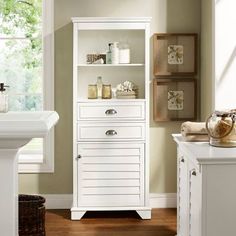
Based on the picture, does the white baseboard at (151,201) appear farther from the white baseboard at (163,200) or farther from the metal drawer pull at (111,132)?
the metal drawer pull at (111,132)

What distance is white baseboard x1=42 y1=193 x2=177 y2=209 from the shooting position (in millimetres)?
5414

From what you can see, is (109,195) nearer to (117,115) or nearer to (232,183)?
(117,115)

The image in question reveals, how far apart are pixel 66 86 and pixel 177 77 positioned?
1055 mm

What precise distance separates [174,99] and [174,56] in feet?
1.33

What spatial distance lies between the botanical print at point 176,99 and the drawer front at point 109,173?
1.98 feet

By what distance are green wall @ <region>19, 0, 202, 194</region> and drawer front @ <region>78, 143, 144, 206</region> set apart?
0.42 metres

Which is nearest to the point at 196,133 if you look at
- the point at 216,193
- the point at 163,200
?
the point at 216,193

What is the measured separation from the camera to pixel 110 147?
501cm

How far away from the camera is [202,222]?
2.92 m

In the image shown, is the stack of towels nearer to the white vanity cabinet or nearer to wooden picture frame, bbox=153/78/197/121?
the white vanity cabinet

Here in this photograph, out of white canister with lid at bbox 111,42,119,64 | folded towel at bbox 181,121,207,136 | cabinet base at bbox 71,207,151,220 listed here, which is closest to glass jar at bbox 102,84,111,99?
white canister with lid at bbox 111,42,119,64

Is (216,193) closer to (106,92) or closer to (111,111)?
(111,111)

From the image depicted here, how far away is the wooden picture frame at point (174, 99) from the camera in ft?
17.7

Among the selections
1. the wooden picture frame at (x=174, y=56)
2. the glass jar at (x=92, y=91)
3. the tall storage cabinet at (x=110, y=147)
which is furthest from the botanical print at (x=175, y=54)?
the glass jar at (x=92, y=91)
